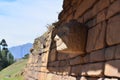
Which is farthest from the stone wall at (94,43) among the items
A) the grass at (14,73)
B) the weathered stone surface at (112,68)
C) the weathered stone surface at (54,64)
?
the grass at (14,73)

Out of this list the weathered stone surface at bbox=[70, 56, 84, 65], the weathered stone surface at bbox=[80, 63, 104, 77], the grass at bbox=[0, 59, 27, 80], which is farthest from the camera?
the grass at bbox=[0, 59, 27, 80]

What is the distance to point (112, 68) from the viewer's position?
12.1 ft

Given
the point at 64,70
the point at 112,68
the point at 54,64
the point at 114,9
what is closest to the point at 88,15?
the point at 114,9

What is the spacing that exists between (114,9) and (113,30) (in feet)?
0.69

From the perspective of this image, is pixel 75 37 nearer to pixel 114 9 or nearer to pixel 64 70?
pixel 114 9

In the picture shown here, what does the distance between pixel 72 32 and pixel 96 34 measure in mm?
606

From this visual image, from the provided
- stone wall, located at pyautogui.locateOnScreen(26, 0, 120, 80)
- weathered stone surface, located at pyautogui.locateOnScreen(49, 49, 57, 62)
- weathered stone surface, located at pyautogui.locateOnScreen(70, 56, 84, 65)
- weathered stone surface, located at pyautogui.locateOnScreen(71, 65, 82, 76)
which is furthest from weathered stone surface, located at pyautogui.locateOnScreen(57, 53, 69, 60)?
weathered stone surface, located at pyautogui.locateOnScreen(71, 65, 82, 76)

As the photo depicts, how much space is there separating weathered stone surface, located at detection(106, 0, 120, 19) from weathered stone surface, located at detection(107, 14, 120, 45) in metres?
0.05

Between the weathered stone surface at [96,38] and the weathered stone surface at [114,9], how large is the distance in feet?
0.72

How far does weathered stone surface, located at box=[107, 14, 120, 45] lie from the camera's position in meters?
3.65

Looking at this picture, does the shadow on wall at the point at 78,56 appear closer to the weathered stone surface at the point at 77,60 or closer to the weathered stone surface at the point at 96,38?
the weathered stone surface at the point at 77,60

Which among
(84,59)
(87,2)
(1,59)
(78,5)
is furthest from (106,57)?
(1,59)

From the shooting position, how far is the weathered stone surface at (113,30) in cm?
365

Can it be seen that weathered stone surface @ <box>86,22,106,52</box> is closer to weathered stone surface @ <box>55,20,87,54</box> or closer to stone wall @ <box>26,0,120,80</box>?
stone wall @ <box>26,0,120,80</box>
